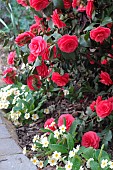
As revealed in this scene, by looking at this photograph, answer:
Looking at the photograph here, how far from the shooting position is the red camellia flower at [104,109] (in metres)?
2.20

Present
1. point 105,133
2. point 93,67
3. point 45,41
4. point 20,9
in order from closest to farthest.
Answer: point 45,41 → point 105,133 → point 93,67 → point 20,9

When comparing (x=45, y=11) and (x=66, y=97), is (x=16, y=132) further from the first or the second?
(x=45, y=11)

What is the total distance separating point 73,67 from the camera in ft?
8.05

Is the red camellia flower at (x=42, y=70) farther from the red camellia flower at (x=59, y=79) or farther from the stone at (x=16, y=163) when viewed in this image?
the stone at (x=16, y=163)

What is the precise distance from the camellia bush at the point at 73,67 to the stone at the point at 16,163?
0.09m

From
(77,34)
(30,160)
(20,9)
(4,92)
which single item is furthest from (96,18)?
(20,9)

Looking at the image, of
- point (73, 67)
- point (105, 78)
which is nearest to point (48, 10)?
point (73, 67)

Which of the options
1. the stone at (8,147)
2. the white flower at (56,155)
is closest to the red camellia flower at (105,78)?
the white flower at (56,155)

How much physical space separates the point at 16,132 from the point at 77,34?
79 cm

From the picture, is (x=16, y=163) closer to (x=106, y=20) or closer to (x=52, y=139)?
(x=52, y=139)

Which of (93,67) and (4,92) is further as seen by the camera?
(4,92)

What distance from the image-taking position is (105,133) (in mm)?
2309

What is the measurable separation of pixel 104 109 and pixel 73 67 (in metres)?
0.38

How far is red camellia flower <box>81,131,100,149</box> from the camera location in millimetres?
2188
